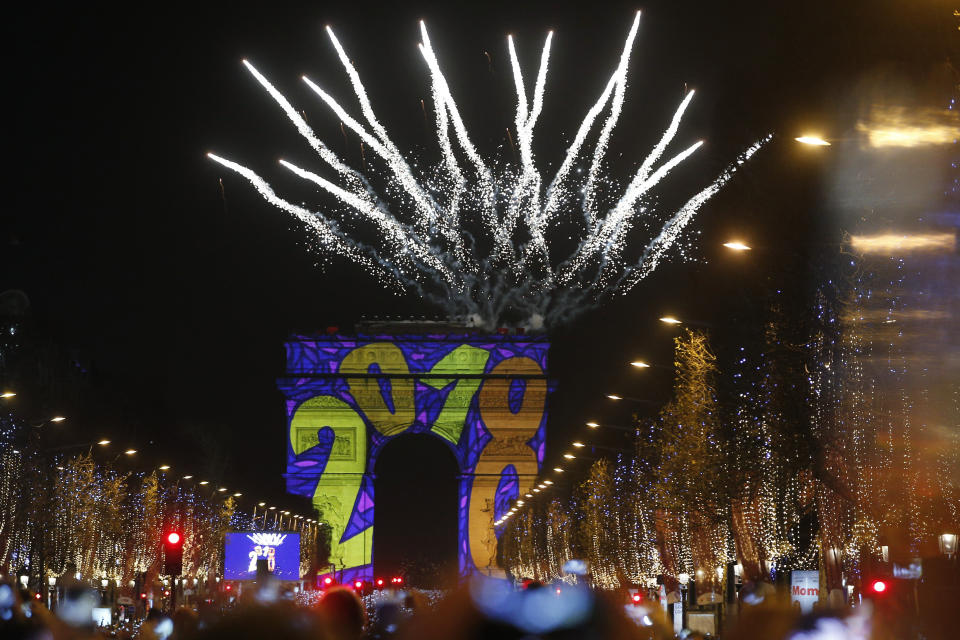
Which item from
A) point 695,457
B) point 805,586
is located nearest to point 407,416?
point 695,457

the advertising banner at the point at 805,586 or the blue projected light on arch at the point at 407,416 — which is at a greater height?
the blue projected light on arch at the point at 407,416

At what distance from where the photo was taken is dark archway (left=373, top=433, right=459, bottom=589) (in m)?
164

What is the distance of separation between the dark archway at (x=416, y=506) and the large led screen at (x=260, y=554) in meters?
110

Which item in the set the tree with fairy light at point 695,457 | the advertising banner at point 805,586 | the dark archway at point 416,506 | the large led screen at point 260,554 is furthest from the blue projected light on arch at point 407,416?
the advertising banner at point 805,586

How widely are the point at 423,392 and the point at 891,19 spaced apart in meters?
98.9

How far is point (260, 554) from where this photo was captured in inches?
1986

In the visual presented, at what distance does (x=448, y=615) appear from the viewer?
6.33 metres

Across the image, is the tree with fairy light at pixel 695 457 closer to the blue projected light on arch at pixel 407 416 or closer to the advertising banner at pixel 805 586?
the advertising banner at pixel 805 586

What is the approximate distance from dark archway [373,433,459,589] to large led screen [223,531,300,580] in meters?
110

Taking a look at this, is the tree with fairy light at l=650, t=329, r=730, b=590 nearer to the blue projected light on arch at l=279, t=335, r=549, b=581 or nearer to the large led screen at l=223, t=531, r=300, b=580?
the large led screen at l=223, t=531, r=300, b=580

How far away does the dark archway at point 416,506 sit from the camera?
538 ft

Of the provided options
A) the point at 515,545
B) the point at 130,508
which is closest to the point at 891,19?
the point at 130,508

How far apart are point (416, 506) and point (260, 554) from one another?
4662 inches

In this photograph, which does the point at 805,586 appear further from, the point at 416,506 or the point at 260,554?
the point at 416,506
